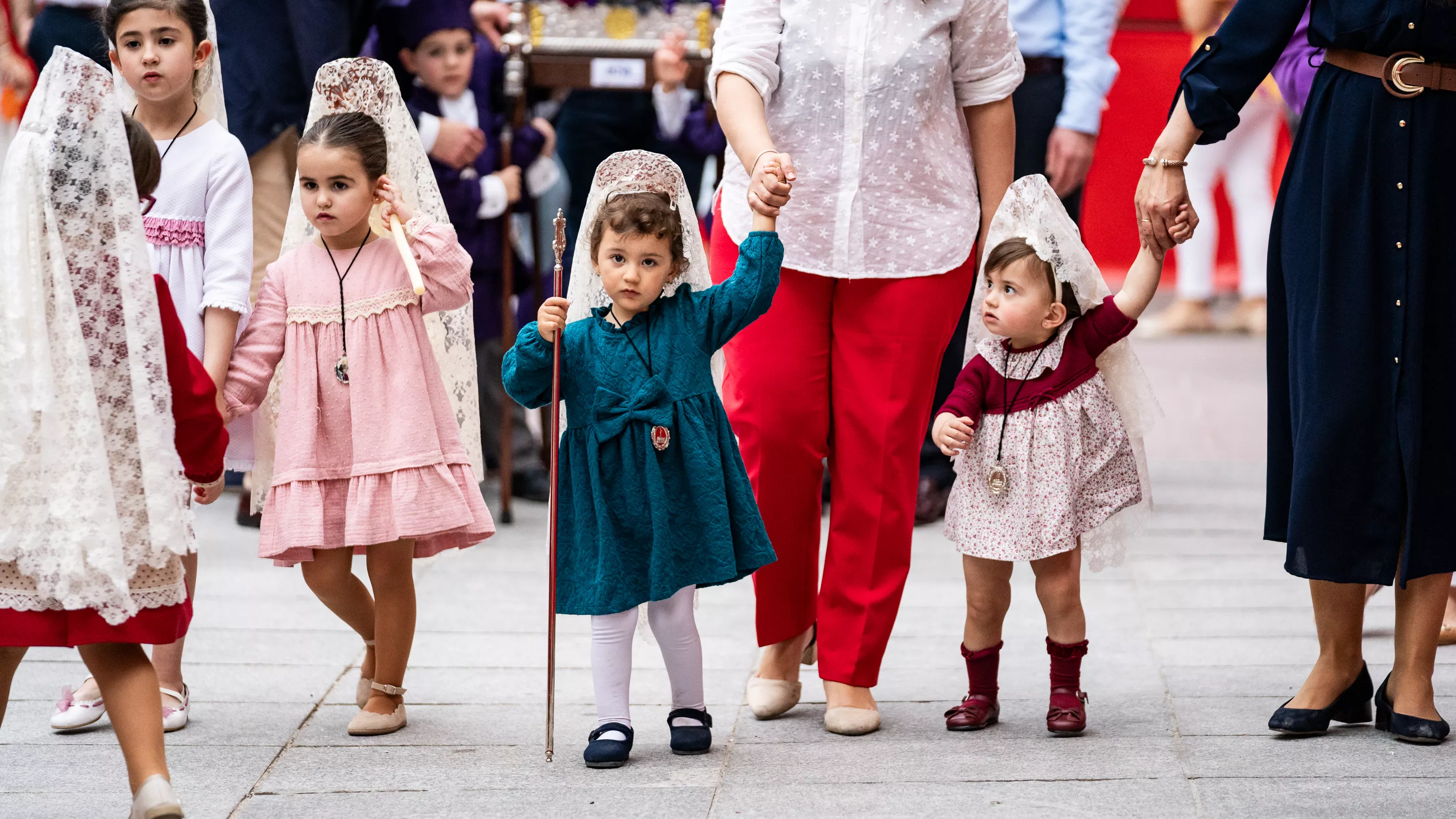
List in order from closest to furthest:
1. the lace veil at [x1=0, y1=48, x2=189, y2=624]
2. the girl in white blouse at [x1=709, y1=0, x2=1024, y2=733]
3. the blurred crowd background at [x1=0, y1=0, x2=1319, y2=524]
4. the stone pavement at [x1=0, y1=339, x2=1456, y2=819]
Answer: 1. the lace veil at [x1=0, y1=48, x2=189, y2=624]
2. the stone pavement at [x1=0, y1=339, x2=1456, y2=819]
3. the girl in white blouse at [x1=709, y1=0, x2=1024, y2=733]
4. the blurred crowd background at [x1=0, y1=0, x2=1319, y2=524]

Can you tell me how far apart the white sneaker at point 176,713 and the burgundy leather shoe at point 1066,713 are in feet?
6.18

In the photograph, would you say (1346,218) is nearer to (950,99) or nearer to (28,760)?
(950,99)

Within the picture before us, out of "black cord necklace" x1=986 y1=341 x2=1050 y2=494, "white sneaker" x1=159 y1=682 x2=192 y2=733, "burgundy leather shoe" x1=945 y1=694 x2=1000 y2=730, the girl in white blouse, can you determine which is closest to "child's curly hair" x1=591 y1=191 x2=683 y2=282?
the girl in white blouse

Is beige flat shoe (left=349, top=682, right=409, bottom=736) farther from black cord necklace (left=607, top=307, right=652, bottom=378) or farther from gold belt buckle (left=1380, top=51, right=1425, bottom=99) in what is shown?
gold belt buckle (left=1380, top=51, right=1425, bottom=99)

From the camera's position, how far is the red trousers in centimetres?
373

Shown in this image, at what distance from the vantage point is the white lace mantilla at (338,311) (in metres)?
3.63

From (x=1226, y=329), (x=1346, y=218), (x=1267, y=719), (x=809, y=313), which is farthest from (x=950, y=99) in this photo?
(x=1226, y=329)

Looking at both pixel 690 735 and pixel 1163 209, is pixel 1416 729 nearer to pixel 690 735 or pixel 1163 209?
pixel 1163 209

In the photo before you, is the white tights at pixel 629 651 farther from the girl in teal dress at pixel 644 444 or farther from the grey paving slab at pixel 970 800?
the grey paving slab at pixel 970 800

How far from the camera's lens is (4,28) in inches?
252

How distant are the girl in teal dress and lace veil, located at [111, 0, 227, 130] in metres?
0.93

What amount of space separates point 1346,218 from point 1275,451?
1.73ft

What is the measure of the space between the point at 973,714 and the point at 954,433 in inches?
24.4

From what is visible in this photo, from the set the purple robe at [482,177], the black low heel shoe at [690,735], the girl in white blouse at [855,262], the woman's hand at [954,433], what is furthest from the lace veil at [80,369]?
the purple robe at [482,177]
